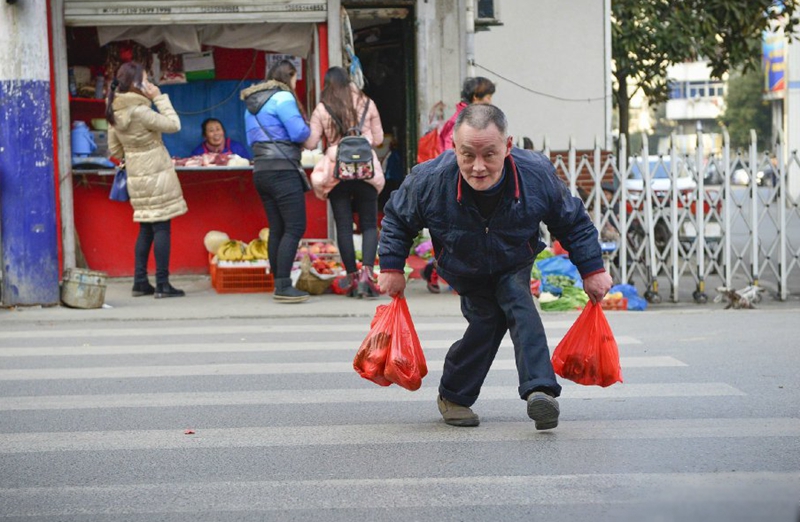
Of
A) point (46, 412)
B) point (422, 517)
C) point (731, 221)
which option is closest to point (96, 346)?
point (46, 412)

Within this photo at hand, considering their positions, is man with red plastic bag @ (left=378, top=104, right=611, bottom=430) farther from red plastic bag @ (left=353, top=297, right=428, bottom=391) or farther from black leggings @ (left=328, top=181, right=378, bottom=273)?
black leggings @ (left=328, top=181, right=378, bottom=273)

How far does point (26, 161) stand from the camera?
10711 mm

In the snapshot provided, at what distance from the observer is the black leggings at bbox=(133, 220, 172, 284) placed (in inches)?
452

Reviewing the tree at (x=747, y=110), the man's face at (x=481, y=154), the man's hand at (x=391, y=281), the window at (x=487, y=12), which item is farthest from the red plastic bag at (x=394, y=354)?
the tree at (x=747, y=110)

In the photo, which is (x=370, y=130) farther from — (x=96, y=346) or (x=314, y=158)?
(x=96, y=346)

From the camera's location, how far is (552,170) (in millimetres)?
5898

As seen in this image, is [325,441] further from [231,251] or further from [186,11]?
[186,11]

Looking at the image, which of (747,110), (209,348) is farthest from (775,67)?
(209,348)

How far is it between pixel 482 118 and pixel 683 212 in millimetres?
6849

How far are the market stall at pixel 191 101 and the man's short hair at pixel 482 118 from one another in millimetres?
7071

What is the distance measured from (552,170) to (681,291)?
24.5ft

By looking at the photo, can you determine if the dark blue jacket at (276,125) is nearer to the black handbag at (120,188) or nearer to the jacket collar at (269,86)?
the jacket collar at (269,86)

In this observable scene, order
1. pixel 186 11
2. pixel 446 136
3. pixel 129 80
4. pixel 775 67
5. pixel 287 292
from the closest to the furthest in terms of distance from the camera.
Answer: pixel 287 292 < pixel 129 80 < pixel 446 136 < pixel 186 11 < pixel 775 67

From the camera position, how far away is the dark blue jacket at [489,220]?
5.78 metres
